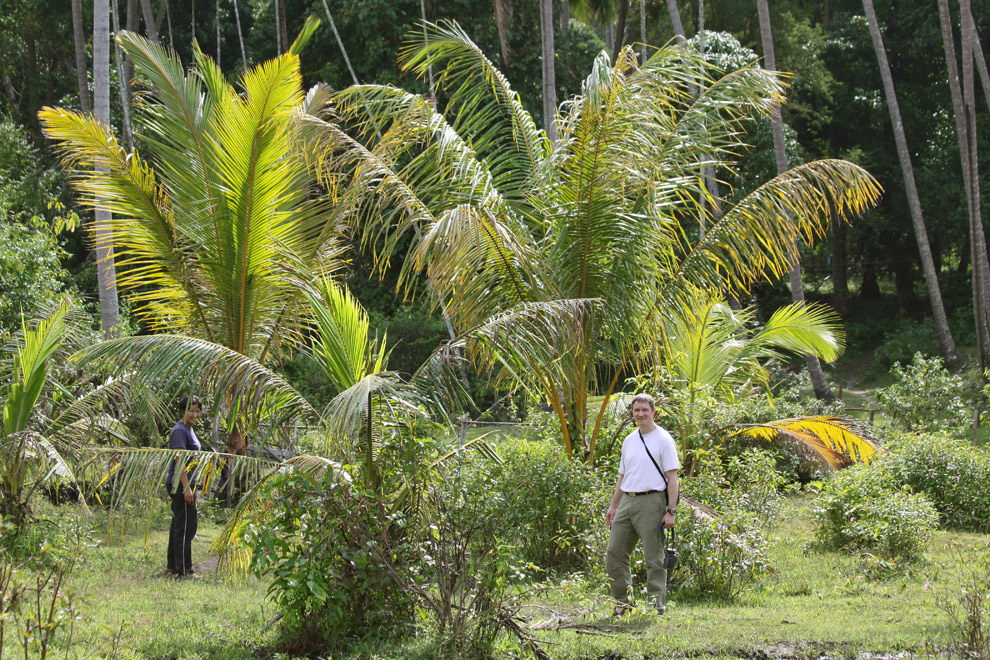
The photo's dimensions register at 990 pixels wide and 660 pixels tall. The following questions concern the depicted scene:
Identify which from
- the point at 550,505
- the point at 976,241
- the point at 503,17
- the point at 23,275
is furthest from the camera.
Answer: the point at 503,17

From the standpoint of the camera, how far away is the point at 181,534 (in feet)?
24.9

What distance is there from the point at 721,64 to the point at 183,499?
18276 millimetres

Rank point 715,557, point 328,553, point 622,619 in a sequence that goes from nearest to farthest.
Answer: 1. point 328,553
2. point 622,619
3. point 715,557

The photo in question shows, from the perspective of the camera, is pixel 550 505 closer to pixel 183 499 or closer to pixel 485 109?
pixel 183 499

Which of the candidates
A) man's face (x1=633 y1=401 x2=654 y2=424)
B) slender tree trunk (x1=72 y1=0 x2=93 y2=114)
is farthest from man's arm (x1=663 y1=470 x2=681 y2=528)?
slender tree trunk (x1=72 y1=0 x2=93 y2=114)

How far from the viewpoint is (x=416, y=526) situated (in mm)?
5410

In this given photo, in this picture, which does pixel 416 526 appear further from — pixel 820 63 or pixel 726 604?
pixel 820 63

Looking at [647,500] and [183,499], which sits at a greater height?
[647,500]

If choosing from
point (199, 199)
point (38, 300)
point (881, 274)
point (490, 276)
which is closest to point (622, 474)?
point (490, 276)

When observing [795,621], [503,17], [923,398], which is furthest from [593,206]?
[503,17]

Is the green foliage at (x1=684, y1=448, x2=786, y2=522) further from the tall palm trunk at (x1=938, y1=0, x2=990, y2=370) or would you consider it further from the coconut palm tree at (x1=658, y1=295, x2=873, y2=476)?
the tall palm trunk at (x1=938, y1=0, x2=990, y2=370)

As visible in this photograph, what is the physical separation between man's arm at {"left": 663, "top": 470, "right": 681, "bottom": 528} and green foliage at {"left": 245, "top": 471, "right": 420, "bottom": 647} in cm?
183

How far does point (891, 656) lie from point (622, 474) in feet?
6.67

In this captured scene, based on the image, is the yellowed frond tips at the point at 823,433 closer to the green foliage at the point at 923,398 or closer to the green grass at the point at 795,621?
the green grass at the point at 795,621
